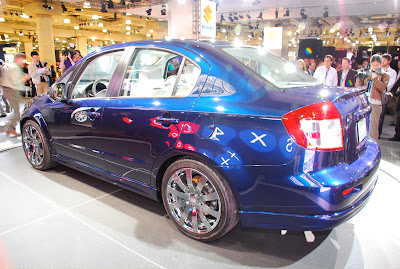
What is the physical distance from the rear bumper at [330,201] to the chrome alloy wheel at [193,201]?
0.82 feet

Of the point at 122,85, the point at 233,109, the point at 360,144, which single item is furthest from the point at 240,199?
the point at 122,85

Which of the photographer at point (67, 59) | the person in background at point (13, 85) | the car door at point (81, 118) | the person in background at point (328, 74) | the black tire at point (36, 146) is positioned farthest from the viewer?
the photographer at point (67, 59)

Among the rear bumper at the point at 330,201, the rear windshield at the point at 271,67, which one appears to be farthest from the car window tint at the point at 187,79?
the rear bumper at the point at 330,201

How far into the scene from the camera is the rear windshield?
210 cm

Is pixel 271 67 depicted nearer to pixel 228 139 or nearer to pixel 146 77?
pixel 228 139

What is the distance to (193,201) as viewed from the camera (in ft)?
7.07

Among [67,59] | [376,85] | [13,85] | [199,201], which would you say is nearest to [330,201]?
[199,201]

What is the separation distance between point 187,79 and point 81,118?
49.0 inches

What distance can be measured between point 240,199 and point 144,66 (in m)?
1.49

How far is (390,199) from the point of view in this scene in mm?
2965

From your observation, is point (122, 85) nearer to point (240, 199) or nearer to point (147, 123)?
point (147, 123)

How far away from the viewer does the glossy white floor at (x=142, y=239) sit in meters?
2.01

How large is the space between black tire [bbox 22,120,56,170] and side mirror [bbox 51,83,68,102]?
0.51 m

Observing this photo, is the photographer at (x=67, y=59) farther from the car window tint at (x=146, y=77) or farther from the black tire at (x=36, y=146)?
the car window tint at (x=146, y=77)
